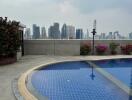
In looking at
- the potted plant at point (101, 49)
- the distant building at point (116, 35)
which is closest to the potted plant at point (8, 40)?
the potted plant at point (101, 49)

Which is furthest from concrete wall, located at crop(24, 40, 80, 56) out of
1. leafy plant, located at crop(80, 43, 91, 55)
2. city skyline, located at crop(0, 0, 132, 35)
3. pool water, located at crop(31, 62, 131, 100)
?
pool water, located at crop(31, 62, 131, 100)

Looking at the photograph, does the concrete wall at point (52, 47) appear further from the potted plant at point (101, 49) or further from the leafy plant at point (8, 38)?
the leafy plant at point (8, 38)

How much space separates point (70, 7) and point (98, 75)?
39.7 ft

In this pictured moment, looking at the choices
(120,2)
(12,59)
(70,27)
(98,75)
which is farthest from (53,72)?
(70,27)

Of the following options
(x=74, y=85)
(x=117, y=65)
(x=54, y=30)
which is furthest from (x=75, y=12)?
(x=74, y=85)

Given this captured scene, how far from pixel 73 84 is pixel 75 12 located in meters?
15.0

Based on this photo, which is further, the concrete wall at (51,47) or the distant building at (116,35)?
the distant building at (116,35)

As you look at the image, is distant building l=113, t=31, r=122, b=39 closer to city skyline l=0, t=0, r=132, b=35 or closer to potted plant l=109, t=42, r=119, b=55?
city skyline l=0, t=0, r=132, b=35

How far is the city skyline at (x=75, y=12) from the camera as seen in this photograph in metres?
20.5

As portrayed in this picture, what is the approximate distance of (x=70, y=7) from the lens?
22.5m

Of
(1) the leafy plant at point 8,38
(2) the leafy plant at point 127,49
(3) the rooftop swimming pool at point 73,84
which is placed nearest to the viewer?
(3) the rooftop swimming pool at point 73,84

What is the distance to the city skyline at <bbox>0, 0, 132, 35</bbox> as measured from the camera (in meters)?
20.5

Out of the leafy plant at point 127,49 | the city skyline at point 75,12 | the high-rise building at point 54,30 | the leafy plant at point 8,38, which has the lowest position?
the leafy plant at point 127,49

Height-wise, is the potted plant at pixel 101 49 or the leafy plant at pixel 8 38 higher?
the leafy plant at pixel 8 38
